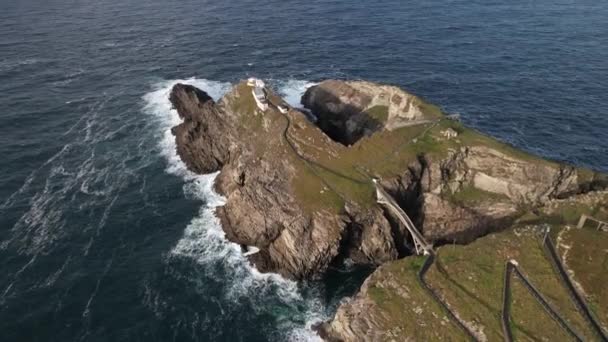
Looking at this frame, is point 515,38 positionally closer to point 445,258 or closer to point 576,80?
point 576,80

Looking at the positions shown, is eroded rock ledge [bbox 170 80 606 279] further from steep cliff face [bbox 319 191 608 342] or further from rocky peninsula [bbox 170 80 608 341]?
steep cliff face [bbox 319 191 608 342]

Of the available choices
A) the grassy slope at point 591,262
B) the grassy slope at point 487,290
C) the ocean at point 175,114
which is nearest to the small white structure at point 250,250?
the ocean at point 175,114

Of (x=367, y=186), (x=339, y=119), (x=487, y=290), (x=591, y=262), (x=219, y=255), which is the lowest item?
(x=219, y=255)

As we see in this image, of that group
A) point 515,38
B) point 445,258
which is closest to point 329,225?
point 445,258

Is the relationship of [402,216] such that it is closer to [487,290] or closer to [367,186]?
[367,186]

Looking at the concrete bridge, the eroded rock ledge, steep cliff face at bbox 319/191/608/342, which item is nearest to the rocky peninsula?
the eroded rock ledge

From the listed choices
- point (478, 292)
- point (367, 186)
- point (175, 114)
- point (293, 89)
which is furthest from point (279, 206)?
point (293, 89)
